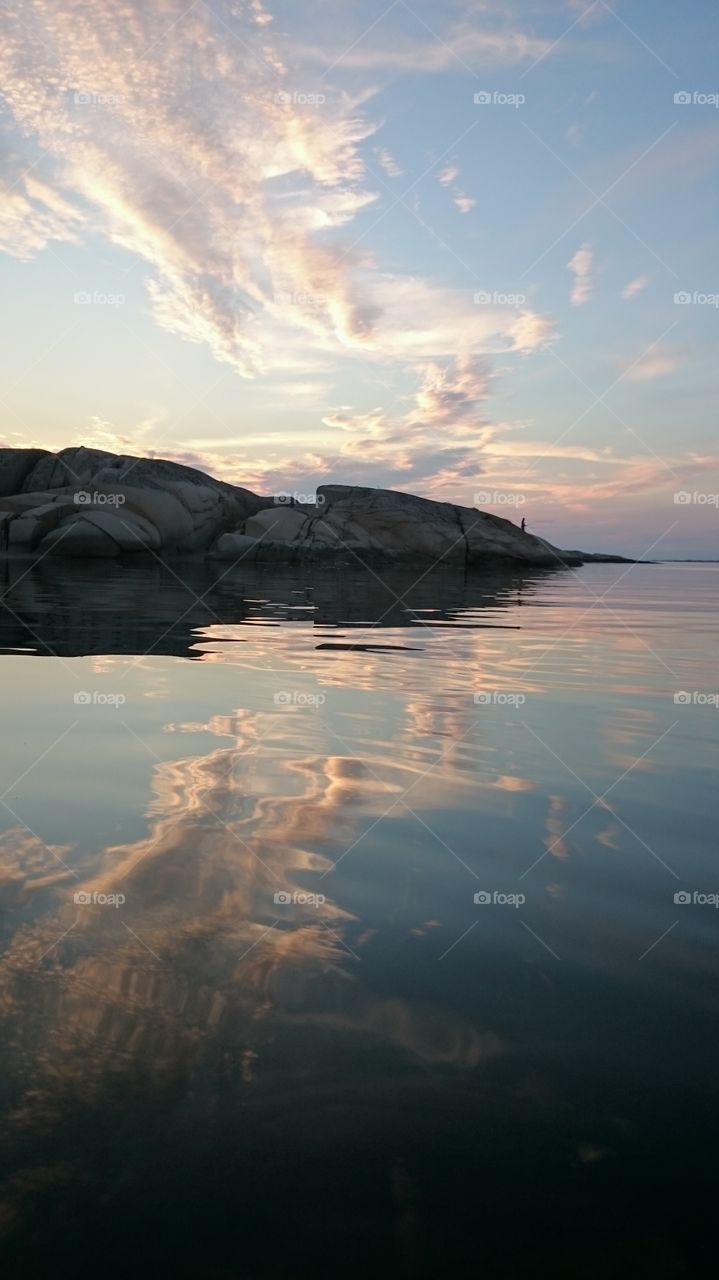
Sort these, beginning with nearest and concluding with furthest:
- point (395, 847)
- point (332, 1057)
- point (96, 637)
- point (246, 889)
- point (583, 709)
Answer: point (332, 1057) → point (246, 889) → point (395, 847) → point (583, 709) → point (96, 637)

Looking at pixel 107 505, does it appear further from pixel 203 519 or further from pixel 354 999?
pixel 354 999

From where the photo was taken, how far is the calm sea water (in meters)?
1.57

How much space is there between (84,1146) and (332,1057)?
55cm

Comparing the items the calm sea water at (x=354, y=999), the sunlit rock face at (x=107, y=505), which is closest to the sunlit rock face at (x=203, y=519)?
the sunlit rock face at (x=107, y=505)

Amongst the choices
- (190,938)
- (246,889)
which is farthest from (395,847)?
(190,938)

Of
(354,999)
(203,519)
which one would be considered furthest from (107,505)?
(354,999)

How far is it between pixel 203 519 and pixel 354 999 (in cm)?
3545

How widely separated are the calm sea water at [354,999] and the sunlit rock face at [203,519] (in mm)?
27452

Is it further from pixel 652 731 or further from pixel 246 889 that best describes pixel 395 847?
pixel 652 731

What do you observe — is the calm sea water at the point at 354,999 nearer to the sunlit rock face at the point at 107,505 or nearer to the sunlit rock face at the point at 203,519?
the sunlit rock face at the point at 107,505

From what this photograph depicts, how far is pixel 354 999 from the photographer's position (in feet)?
7.44

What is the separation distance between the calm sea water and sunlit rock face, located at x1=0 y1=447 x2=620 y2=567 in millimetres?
27452

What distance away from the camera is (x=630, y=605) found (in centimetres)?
2070

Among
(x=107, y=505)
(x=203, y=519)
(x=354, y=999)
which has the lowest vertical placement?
(x=354, y=999)
